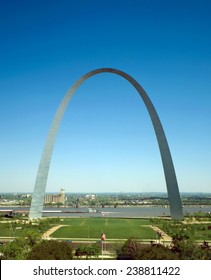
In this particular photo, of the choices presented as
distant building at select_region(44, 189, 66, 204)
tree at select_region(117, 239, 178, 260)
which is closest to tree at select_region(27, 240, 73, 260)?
tree at select_region(117, 239, 178, 260)

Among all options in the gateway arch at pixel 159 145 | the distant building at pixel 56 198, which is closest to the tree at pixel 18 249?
the gateway arch at pixel 159 145

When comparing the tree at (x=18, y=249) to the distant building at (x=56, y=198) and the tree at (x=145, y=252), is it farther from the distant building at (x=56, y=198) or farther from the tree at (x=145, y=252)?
the distant building at (x=56, y=198)

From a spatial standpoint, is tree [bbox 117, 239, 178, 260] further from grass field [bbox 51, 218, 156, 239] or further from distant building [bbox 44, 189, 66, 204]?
distant building [bbox 44, 189, 66, 204]

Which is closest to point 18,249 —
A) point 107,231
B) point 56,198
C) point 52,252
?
point 52,252

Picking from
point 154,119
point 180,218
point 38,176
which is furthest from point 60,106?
point 180,218

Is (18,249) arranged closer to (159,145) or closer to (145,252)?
(145,252)
